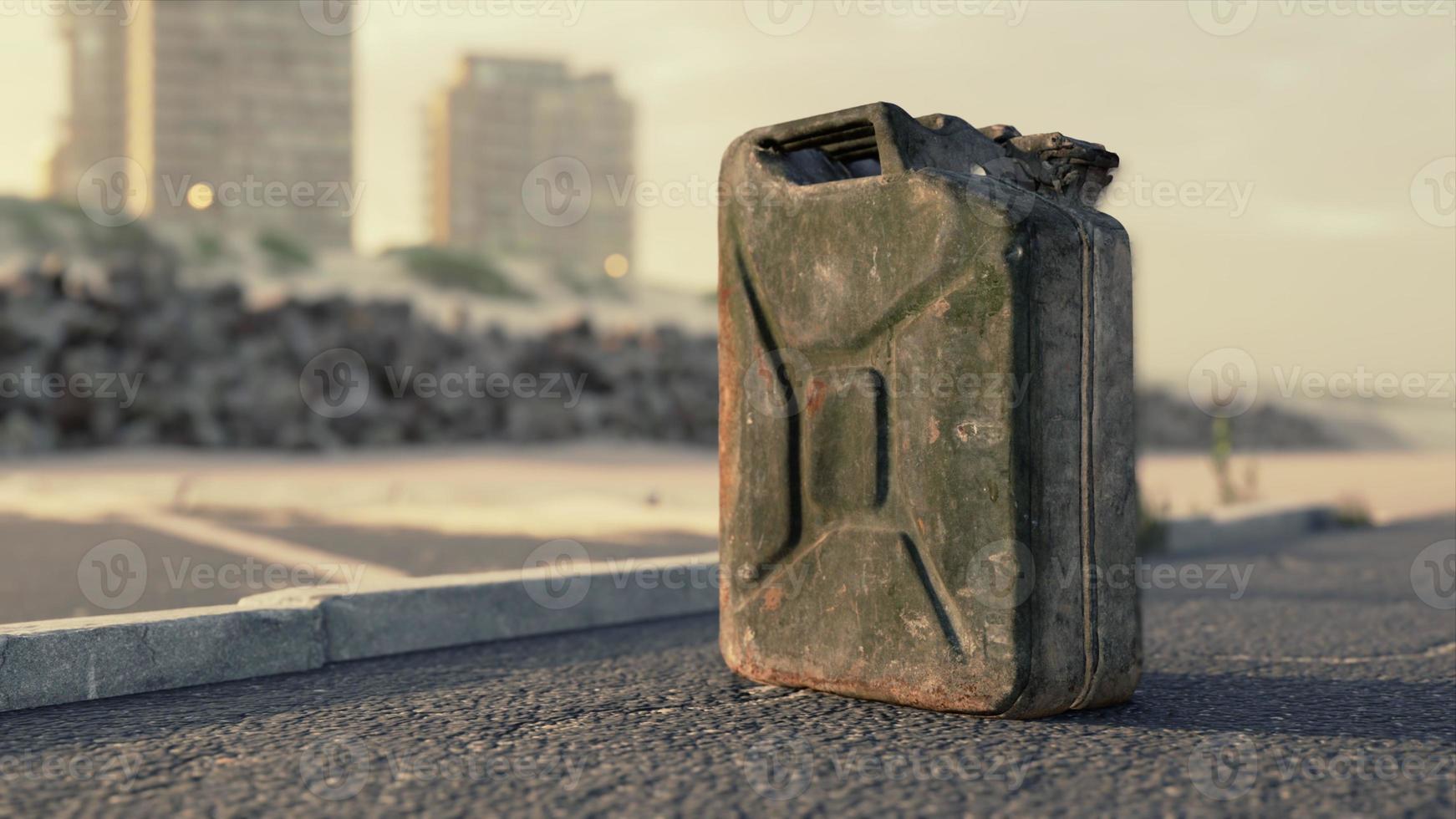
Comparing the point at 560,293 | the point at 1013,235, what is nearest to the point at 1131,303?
the point at 1013,235

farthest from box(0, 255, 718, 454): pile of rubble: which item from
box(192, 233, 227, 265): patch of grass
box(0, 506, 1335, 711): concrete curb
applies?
box(192, 233, 227, 265): patch of grass

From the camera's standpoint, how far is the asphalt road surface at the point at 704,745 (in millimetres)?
2148

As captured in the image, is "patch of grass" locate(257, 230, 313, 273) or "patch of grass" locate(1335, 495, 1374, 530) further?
"patch of grass" locate(257, 230, 313, 273)

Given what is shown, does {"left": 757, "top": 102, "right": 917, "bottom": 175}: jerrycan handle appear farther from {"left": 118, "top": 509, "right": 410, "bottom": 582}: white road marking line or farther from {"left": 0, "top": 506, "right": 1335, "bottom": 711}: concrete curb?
{"left": 118, "top": 509, "right": 410, "bottom": 582}: white road marking line

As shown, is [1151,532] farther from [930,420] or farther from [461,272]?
[461,272]

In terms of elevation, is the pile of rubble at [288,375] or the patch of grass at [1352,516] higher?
the pile of rubble at [288,375]

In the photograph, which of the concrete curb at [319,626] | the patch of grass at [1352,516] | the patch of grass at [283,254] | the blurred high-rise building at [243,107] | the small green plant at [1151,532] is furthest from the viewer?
the blurred high-rise building at [243,107]

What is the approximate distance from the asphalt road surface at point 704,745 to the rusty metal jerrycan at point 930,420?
16 cm

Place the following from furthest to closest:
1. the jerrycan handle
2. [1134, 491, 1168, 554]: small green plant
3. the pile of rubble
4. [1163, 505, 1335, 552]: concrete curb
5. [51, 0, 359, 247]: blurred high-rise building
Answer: [51, 0, 359, 247]: blurred high-rise building < the pile of rubble < [1163, 505, 1335, 552]: concrete curb < [1134, 491, 1168, 554]: small green plant < the jerrycan handle

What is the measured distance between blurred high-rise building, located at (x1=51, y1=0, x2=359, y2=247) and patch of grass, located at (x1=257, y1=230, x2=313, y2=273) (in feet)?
46.1

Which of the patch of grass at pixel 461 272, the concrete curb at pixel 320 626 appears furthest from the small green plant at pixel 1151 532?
the patch of grass at pixel 461 272

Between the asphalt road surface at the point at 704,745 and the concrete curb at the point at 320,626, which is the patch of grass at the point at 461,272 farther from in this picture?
the asphalt road surface at the point at 704,745

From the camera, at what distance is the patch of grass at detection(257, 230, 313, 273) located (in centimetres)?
3981

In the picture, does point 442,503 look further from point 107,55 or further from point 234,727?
point 107,55
